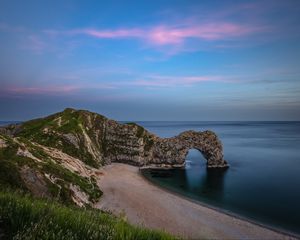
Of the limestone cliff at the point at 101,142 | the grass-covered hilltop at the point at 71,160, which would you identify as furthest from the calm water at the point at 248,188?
the grass-covered hilltop at the point at 71,160

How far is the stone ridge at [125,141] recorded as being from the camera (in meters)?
76.6

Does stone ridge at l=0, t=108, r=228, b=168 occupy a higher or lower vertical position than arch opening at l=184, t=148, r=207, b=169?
higher

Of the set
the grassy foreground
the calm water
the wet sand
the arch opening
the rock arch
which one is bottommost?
the arch opening

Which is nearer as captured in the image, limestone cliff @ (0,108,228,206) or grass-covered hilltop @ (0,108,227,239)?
grass-covered hilltop @ (0,108,227,239)

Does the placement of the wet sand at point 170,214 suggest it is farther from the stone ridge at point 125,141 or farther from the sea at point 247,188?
the stone ridge at point 125,141

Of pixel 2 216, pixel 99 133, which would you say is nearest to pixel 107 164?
pixel 99 133

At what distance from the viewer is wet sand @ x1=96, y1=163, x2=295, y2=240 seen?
34844 mm

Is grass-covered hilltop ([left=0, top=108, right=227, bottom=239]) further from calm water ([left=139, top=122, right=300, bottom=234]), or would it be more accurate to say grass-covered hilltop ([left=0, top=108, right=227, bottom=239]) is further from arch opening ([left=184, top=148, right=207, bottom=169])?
calm water ([left=139, top=122, right=300, bottom=234])

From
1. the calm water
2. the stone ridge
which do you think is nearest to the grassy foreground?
the calm water

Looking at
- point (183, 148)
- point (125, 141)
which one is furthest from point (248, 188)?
point (125, 141)

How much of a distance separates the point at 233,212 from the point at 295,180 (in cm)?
3128

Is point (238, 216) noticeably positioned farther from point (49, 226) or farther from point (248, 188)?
point (49, 226)

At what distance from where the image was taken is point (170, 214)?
133 ft

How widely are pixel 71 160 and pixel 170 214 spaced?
24338 mm
